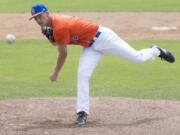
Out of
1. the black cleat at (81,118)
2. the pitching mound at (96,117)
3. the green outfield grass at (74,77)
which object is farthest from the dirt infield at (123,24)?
the black cleat at (81,118)

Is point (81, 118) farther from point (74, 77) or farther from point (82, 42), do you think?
point (74, 77)

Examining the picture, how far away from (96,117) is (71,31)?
6.34 feet

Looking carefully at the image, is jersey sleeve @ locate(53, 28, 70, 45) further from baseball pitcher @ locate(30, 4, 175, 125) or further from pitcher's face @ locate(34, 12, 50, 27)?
pitcher's face @ locate(34, 12, 50, 27)

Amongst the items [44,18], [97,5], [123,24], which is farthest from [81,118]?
[97,5]

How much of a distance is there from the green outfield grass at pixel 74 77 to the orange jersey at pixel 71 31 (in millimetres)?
3684

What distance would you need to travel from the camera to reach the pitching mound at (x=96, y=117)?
34.1 ft

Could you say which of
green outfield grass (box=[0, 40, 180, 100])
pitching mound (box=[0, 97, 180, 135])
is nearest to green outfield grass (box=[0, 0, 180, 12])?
green outfield grass (box=[0, 40, 180, 100])

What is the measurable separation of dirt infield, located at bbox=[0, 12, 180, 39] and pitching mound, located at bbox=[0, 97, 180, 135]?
41.8ft

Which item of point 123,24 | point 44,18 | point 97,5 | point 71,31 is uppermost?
point 97,5

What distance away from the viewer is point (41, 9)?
10.2 m

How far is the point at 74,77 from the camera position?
1688cm

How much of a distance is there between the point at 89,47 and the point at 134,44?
12.3 m

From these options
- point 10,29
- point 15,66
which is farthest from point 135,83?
point 10,29

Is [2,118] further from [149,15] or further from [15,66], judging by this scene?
[149,15]
